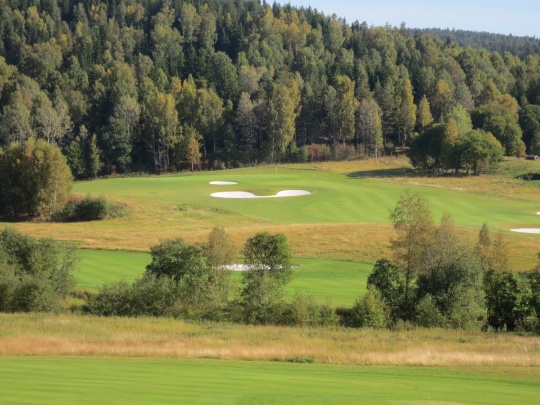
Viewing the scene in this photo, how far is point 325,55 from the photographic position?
175250 millimetres

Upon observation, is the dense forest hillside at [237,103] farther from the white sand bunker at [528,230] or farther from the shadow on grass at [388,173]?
the white sand bunker at [528,230]

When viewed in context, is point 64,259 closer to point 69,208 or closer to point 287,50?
point 69,208

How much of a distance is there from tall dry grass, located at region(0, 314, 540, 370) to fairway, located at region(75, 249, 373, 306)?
6147 millimetres

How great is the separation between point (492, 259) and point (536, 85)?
11605 centimetres

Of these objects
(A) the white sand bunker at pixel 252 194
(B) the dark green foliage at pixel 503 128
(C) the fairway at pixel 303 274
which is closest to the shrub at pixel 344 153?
(B) the dark green foliage at pixel 503 128

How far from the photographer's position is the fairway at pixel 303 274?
135ft

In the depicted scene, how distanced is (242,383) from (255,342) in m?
8.77

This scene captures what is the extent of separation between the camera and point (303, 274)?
155 feet

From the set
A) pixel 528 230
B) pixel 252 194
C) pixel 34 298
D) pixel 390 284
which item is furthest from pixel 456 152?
pixel 34 298

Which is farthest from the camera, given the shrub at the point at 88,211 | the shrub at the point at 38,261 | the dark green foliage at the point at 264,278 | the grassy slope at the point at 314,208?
the shrub at the point at 88,211

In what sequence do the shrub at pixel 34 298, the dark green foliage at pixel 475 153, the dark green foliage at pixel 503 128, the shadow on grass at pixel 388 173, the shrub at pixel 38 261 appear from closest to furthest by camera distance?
the shrub at pixel 34 298 → the shrub at pixel 38 261 → the dark green foliage at pixel 475 153 → the shadow on grass at pixel 388 173 → the dark green foliage at pixel 503 128

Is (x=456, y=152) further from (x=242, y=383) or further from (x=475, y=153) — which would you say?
(x=242, y=383)

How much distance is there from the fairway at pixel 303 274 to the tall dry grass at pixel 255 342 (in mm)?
6147

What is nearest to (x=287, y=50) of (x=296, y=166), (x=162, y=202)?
(x=296, y=166)
